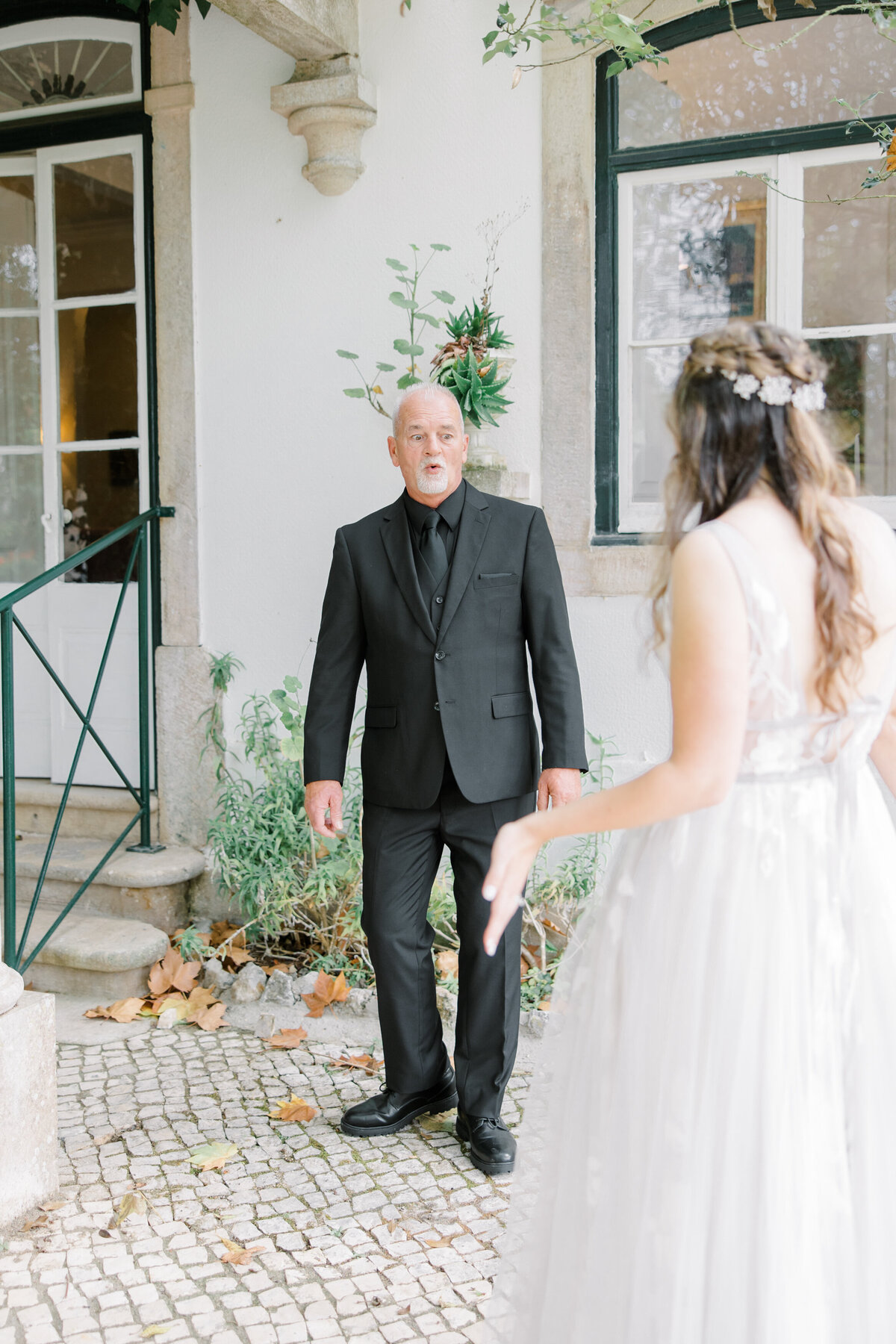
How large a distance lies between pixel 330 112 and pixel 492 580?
2270 mm

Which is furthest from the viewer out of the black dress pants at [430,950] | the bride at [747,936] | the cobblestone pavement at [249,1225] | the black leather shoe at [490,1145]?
the black dress pants at [430,950]

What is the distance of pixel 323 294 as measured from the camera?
4492mm

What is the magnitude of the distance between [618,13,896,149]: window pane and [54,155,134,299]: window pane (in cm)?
211

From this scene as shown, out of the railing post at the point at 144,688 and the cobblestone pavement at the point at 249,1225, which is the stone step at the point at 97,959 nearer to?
the railing post at the point at 144,688

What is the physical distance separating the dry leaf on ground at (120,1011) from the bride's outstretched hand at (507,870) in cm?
269

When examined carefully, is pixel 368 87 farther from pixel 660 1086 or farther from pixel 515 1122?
pixel 660 1086

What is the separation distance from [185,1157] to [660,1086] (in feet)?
5.95

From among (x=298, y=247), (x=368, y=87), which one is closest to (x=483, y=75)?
(x=368, y=87)

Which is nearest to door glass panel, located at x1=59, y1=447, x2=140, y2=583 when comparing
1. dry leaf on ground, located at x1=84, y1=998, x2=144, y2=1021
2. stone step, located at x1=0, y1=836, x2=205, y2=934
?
stone step, located at x1=0, y1=836, x2=205, y2=934

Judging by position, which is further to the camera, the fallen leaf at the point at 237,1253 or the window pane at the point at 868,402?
the window pane at the point at 868,402

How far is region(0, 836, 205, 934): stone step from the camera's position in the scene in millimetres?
4477

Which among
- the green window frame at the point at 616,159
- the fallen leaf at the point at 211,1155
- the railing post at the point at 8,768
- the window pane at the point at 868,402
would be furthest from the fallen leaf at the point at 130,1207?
the window pane at the point at 868,402

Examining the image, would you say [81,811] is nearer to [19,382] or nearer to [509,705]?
[19,382]

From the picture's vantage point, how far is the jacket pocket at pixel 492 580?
9.71 feet
